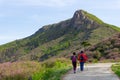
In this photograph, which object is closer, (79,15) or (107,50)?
(107,50)

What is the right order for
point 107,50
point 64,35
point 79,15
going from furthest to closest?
point 79,15 < point 64,35 < point 107,50

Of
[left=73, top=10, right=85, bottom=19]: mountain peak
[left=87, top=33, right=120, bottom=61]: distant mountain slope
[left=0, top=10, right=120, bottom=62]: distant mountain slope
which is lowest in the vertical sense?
[left=87, top=33, right=120, bottom=61]: distant mountain slope

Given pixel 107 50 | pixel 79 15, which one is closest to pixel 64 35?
pixel 79 15

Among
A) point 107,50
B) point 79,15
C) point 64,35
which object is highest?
point 79,15

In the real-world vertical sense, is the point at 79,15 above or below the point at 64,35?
above

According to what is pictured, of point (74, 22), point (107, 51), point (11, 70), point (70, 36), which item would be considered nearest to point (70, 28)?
point (74, 22)

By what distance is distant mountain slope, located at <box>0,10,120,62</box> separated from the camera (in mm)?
125500

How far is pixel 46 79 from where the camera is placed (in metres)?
26.5

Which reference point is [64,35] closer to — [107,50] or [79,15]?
[79,15]

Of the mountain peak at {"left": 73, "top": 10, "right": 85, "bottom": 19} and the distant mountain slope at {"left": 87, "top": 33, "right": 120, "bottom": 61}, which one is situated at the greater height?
the mountain peak at {"left": 73, "top": 10, "right": 85, "bottom": 19}

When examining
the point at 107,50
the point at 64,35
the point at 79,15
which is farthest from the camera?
the point at 79,15

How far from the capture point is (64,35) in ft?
525

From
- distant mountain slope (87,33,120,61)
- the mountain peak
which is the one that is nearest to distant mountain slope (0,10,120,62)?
the mountain peak

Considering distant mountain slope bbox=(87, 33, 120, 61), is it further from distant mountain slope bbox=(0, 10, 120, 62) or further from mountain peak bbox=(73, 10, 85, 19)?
mountain peak bbox=(73, 10, 85, 19)
